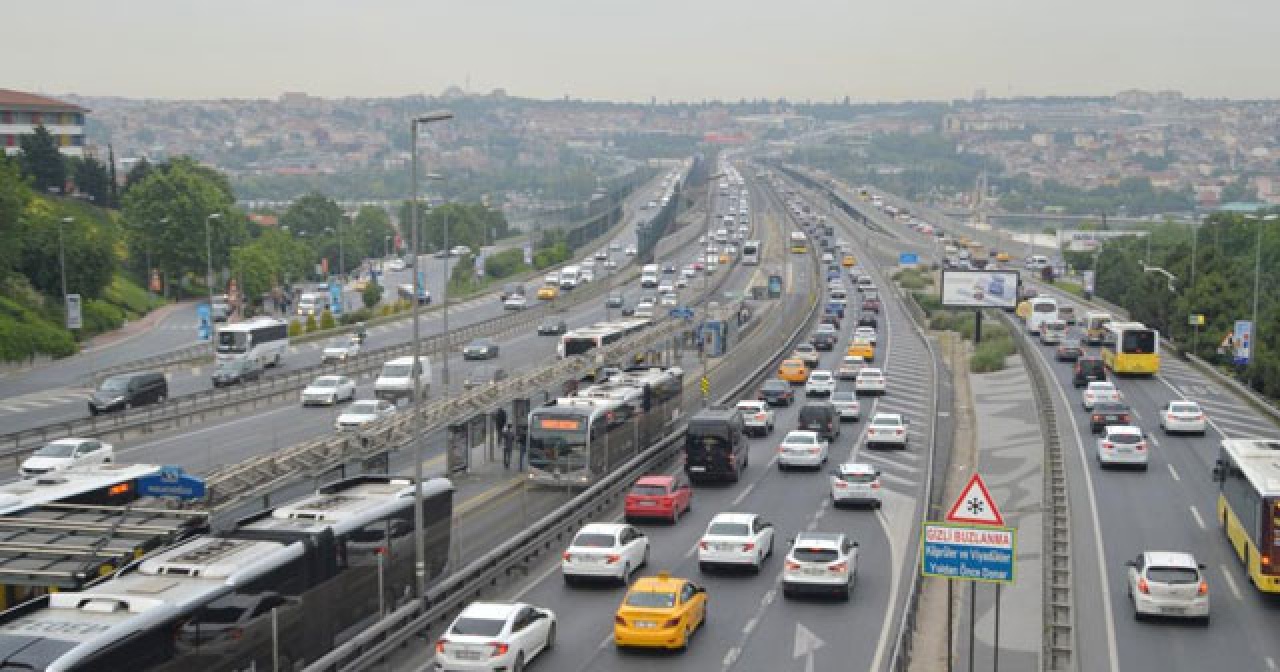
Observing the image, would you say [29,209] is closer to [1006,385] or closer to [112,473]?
[1006,385]

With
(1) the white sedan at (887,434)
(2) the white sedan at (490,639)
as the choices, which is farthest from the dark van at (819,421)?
(2) the white sedan at (490,639)

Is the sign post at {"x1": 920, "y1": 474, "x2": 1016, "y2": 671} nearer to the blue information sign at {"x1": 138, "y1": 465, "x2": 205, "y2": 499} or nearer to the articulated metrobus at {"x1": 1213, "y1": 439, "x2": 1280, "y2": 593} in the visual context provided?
the articulated metrobus at {"x1": 1213, "y1": 439, "x2": 1280, "y2": 593}

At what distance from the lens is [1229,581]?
27938 millimetres

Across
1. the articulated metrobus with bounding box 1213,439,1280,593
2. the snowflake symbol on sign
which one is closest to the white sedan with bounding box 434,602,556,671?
the snowflake symbol on sign

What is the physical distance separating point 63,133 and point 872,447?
A: 122m

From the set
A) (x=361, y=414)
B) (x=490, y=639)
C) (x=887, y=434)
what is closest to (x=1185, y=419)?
(x=887, y=434)

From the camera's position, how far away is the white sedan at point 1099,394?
170 ft

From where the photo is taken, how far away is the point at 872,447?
148ft

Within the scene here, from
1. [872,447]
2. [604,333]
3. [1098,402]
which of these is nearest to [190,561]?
[872,447]

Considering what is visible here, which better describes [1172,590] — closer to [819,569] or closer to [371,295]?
[819,569]

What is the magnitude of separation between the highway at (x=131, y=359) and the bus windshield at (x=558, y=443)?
70.7ft

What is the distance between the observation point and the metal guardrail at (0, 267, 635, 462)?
40.8m

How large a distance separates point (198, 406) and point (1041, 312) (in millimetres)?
56160

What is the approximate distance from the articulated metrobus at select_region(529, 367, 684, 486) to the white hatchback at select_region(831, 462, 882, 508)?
613 centimetres
